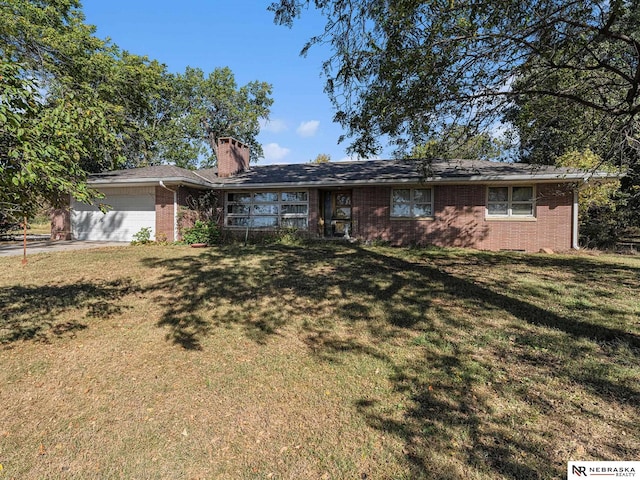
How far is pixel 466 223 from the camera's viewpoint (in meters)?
12.7

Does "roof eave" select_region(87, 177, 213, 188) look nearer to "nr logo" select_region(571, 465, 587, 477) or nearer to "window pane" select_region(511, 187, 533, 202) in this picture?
"window pane" select_region(511, 187, 533, 202)

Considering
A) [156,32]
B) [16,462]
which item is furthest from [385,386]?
[156,32]

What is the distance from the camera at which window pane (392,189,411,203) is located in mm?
13305

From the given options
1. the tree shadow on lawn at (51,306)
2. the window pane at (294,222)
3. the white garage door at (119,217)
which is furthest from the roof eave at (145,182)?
the tree shadow on lawn at (51,306)

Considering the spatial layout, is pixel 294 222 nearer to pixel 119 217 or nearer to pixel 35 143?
pixel 119 217

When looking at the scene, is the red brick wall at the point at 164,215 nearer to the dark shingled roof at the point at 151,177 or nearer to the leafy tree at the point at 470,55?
the dark shingled roof at the point at 151,177

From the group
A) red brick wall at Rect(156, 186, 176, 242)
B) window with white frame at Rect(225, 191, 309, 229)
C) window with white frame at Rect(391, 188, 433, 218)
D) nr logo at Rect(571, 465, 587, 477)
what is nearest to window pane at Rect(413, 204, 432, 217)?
window with white frame at Rect(391, 188, 433, 218)

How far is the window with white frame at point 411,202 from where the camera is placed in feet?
43.0

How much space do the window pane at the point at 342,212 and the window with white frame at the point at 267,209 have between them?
125cm

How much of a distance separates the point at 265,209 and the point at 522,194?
9948mm

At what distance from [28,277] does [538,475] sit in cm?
961

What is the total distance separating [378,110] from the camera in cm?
644

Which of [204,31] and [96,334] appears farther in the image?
[204,31]

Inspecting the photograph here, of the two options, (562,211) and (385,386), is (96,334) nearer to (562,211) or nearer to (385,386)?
(385,386)
